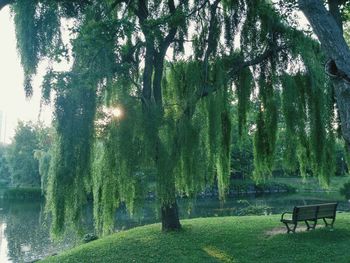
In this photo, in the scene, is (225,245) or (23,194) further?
(23,194)

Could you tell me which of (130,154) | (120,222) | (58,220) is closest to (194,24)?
(130,154)

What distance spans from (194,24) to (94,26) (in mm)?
3378

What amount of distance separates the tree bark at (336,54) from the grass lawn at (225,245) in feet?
13.4

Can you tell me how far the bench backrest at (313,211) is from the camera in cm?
845

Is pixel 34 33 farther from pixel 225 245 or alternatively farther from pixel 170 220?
pixel 225 245

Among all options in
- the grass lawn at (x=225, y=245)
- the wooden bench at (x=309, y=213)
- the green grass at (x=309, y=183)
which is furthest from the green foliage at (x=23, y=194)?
the wooden bench at (x=309, y=213)

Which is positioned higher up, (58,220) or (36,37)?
(36,37)

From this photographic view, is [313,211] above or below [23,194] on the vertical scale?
below

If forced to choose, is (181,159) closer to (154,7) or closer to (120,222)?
(154,7)

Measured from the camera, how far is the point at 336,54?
3869 mm

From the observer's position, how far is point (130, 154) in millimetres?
6270

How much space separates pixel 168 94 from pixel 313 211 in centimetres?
480

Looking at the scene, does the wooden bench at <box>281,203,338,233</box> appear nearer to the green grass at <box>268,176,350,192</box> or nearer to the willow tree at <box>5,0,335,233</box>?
the willow tree at <box>5,0,335,233</box>

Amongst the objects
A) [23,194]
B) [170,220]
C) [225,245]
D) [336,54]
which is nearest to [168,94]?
[170,220]
